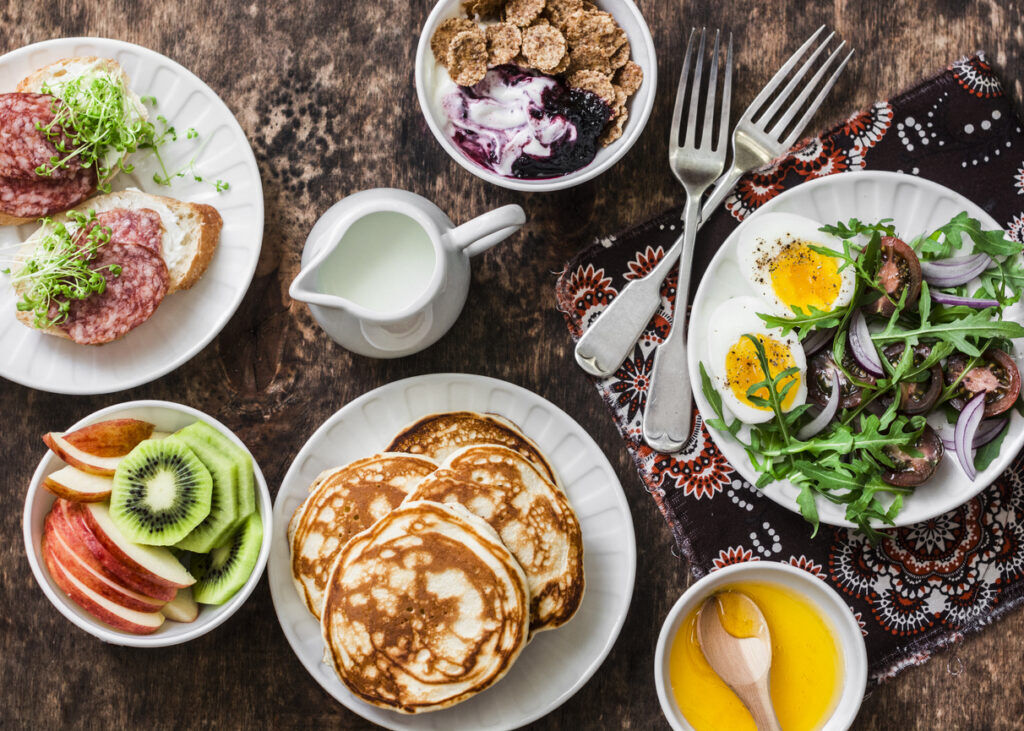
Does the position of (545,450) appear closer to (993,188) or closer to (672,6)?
(672,6)

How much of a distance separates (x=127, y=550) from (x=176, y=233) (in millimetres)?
689

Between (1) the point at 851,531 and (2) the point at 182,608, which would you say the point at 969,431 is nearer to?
(1) the point at 851,531

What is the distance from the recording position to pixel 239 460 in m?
1.73

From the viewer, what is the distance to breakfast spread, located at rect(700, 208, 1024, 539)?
1771 mm

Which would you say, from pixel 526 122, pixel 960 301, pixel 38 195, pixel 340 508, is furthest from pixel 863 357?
pixel 38 195

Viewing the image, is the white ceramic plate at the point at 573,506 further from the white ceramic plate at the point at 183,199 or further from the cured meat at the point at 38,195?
the cured meat at the point at 38,195

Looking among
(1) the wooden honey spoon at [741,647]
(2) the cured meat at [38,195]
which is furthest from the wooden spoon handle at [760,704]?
(2) the cured meat at [38,195]

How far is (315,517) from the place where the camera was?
5.74 ft

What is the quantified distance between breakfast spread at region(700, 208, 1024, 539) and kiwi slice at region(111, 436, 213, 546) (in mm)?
1138

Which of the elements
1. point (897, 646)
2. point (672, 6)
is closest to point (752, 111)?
point (672, 6)

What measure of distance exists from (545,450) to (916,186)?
104 centimetres

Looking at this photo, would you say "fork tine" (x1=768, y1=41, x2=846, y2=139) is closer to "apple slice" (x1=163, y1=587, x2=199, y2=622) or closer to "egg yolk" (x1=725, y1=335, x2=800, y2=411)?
"egg yolk" (x1=725, y1=335, x2=800, y2=411)

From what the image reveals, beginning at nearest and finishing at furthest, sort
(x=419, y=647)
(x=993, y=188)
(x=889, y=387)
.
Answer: (x=419, y=647) < (x=889, y=387) < (x=993, y=188)

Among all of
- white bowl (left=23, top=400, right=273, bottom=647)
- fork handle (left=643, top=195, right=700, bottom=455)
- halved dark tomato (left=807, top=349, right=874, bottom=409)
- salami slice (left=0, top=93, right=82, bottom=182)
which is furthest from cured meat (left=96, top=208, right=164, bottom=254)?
halved dark tomato (left=807, top=349, right=874, bottom=409)
